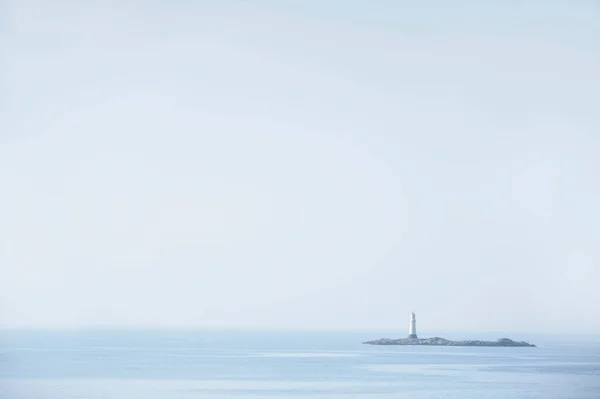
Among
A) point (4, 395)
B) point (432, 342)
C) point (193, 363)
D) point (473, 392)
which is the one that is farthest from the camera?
point (432, 342)

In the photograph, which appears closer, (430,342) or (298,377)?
(298,377)

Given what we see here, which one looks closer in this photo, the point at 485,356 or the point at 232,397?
the point at 232,397

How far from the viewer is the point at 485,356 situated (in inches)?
974

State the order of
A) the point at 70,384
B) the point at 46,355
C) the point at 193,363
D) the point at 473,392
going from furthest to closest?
the point at 46,355
the point at 193,363
the point at 70,384
the point at 473,392

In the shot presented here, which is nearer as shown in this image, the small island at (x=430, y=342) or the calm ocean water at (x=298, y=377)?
the calm ocean water at (x=298, y=377)

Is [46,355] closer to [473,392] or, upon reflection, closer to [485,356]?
[485,356]

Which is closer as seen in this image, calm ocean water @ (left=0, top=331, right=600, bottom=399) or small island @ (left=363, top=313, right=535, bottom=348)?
calm ocean water @ (left=0, top=331, right=600, bottom=399)

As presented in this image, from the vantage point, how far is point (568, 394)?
13.3 metres

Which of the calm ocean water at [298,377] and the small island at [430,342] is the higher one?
the small island at [430,342]

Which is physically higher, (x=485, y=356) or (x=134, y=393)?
(x=485, y=356)

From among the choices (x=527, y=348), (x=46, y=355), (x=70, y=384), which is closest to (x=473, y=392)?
(x=70, y=384)

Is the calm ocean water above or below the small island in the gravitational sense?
below

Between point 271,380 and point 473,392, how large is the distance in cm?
Answer: 383

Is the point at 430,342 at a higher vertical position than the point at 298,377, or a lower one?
higher
